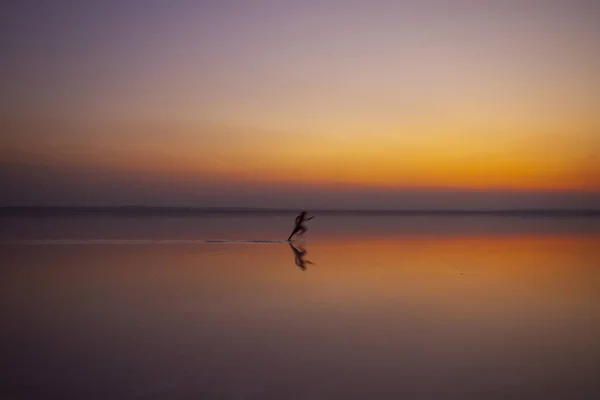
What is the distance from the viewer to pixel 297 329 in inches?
274

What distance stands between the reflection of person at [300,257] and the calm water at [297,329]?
0.64 ft

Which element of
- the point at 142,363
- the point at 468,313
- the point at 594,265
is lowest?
the point at 142,363

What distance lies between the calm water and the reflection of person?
195 millimetres

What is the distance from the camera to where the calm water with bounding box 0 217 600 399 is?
5.07 m

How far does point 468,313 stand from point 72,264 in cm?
928

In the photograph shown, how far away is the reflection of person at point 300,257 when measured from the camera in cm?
1265

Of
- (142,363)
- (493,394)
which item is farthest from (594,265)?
(142,363)

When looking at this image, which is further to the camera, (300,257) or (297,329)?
(300,257)

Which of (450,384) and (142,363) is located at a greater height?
(142,363)

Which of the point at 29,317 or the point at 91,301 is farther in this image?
the point at 91,301

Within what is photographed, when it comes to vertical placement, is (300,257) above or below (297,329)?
above

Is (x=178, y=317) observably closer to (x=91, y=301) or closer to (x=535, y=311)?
(x=91, y=301)

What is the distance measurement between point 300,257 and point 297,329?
24.1 ft

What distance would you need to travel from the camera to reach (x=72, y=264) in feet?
41.8
